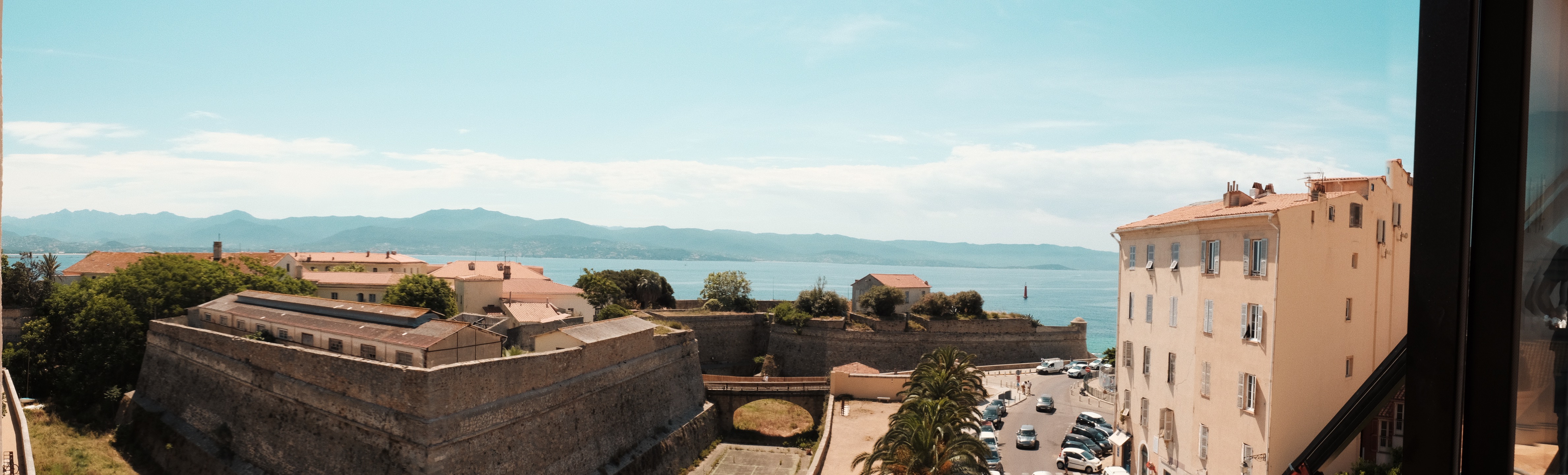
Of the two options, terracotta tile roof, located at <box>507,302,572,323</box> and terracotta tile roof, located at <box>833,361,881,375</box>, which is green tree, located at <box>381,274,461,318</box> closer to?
terracotta tile roof, located at <box>507,302,572,323</box>

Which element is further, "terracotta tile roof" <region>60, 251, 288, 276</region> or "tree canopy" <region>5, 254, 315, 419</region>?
"terracotta tile roof" <region>60, 251, 288, 276</region>

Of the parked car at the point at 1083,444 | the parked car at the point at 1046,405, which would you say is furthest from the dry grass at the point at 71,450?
the parked car at the point at 1046,405

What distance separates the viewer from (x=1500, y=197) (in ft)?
6.60

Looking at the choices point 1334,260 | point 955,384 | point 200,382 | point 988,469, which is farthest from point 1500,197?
point 200,382

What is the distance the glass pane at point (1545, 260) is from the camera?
1.96 m

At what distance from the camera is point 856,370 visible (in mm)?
32906

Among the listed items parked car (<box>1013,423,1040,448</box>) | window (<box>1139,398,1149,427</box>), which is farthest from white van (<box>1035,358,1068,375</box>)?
window (<box>1139,398,1149,427</box>)

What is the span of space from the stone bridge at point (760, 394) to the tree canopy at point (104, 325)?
20333 millimetres

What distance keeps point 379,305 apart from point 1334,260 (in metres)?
22.8

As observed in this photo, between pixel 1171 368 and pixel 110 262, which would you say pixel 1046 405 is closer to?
pixel 1171 368

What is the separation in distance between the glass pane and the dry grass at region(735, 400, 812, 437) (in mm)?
30505

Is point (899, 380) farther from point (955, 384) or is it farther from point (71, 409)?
point (71, 409)

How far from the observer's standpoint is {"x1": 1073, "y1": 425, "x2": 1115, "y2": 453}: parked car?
2417cm

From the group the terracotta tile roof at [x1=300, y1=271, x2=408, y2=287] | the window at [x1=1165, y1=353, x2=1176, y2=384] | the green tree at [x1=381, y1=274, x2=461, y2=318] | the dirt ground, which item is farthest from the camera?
the terracotta tile roof at [x1=300, y1=271, x2=408, y2=287]
